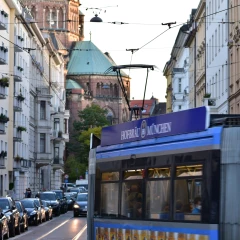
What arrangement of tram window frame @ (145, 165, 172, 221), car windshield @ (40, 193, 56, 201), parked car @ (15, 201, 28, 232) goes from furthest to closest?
car windshield @ (40, 193, 56, 201) → parked car @ (15, 201, 28, 232) → tram window frame @ (145, 165, 172, 221)

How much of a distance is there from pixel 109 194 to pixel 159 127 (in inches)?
95.5

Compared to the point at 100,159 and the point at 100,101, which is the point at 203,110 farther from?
the point at 100,101

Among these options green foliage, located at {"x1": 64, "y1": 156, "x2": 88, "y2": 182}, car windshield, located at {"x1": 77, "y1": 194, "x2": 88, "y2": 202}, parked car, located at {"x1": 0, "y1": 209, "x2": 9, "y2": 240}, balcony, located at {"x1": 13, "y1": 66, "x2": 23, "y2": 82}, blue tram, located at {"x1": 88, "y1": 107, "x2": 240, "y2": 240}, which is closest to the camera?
blue tram, located at {"x1": 88, "y1": 107, "x2": 240, "y2": 240}

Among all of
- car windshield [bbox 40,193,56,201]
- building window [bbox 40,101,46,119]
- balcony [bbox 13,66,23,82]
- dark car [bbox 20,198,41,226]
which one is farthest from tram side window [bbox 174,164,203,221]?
building window [bbox 40,101,46,119]

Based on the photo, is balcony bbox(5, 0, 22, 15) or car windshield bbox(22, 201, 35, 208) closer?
car windshield bbox(22, 201, 35, 208)

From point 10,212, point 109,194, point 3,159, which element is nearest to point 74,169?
point 3,159

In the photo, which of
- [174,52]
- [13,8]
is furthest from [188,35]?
[174,52]

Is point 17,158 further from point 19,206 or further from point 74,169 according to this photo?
point 74,169

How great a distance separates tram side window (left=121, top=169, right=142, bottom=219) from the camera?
53.9 ft

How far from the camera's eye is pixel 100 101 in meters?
186

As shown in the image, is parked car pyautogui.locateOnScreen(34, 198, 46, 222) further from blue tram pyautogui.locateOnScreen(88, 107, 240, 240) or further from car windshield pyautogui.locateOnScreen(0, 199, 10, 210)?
blue tram pyautogui.locateOnScreen(88, 107, 240, 240)

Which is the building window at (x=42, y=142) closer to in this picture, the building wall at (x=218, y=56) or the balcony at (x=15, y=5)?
the balcony at (x=15, y=5)

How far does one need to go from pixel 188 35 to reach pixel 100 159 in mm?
68088

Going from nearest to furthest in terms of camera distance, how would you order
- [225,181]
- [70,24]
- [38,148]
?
[225,181]
[38,148]
[70,24]
